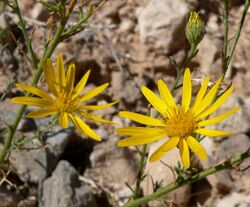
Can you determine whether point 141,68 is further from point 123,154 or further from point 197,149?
point 197,149

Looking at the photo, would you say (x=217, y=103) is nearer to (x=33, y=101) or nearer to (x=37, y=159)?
(x=33, y=101)

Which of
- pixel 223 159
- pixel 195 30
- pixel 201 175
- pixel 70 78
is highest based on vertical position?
pixel 195 30

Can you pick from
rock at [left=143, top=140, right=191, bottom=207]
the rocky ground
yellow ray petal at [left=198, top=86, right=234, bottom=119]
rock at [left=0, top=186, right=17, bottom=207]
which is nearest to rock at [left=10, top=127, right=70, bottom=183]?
the rocky ground

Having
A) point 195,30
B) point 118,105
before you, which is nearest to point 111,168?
point 118,105

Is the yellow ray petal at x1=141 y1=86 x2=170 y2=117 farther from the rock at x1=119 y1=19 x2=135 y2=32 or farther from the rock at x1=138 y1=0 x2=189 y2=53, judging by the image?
the rock at x1=119 y1=19 x2=135 y2=32

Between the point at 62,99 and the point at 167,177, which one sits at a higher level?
the point at 62,99

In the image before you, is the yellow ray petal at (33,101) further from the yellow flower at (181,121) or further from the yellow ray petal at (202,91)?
the yellow ray petal at (202,91)
